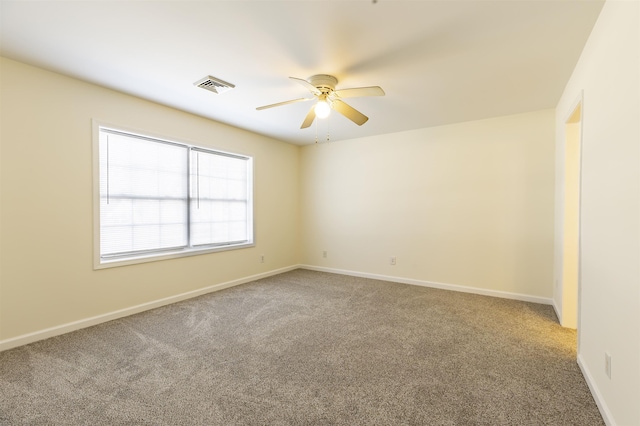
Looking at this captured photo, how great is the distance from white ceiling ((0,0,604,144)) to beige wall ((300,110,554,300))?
0.87 meters

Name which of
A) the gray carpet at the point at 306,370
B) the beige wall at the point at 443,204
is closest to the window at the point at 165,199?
the gray carpet at the point at 306,370

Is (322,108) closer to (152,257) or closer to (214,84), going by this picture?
(214,84)

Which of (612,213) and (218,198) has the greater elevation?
(218,198)

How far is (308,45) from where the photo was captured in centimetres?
227

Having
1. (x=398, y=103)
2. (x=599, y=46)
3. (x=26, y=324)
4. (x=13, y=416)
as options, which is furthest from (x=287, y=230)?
(x=599, y=46)

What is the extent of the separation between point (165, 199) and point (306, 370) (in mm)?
2884

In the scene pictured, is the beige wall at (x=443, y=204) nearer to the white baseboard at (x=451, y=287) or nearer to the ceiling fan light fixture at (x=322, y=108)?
the white baseboard at (x=451, y=287)

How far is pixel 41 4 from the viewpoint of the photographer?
6.08 feet

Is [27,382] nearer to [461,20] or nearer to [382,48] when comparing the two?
[382,48]

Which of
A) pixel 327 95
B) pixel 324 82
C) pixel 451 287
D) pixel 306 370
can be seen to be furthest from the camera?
pixel 451 287

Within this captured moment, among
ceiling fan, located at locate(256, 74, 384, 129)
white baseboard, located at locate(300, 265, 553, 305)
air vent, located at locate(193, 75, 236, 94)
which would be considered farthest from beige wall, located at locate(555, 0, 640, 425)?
air vent, located at locate(193, 75, 236, 94)

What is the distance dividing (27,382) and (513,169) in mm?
5385

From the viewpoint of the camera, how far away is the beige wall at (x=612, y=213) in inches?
55.4

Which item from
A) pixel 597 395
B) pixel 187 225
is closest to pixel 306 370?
pixel 597 395
